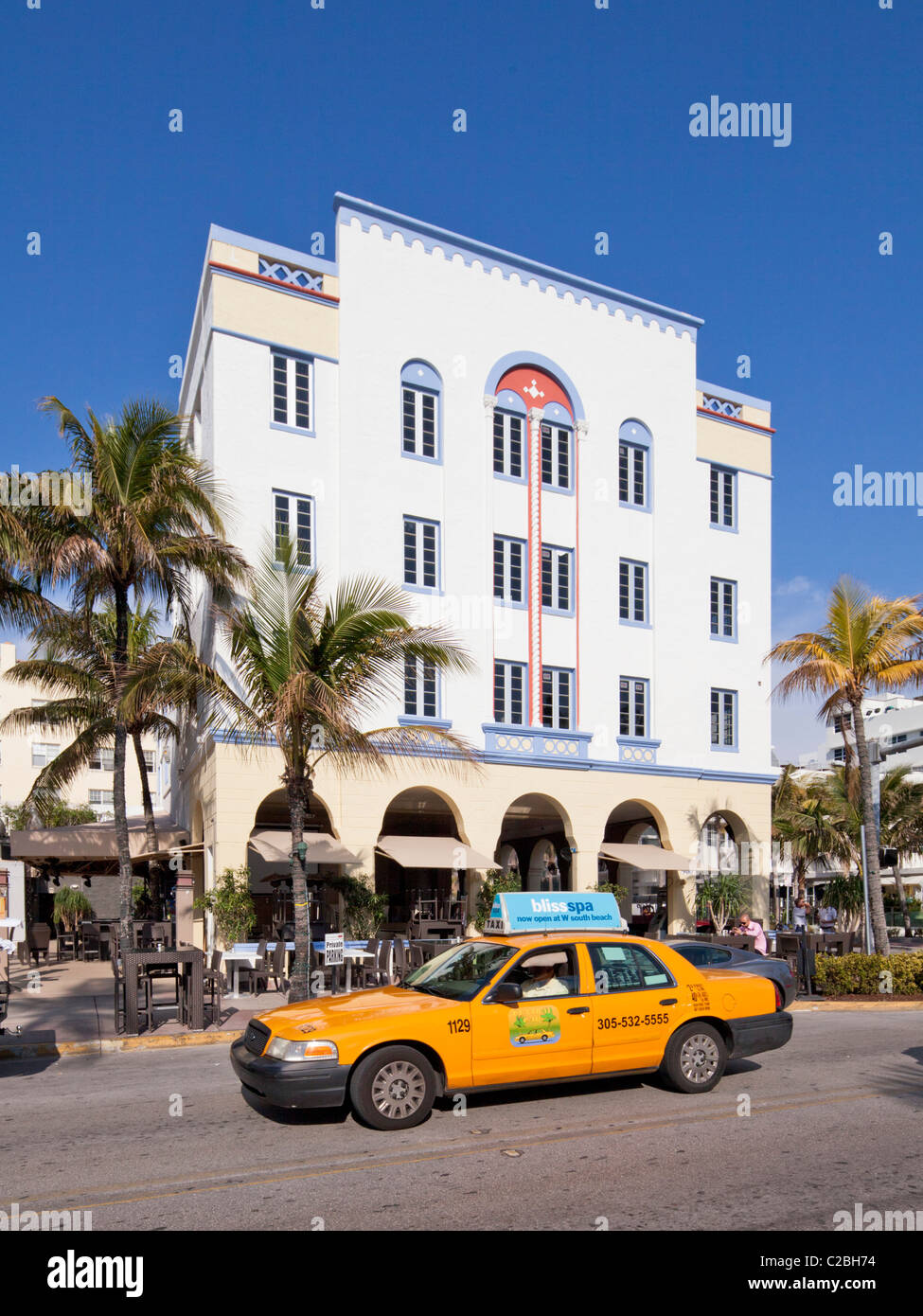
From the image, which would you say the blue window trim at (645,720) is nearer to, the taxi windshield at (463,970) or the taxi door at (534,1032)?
the taxi windshield at (463,970)

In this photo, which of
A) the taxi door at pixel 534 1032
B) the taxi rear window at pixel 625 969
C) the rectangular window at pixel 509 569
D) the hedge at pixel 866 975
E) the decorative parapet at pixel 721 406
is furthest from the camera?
the decorative parapet at pixel 721 406

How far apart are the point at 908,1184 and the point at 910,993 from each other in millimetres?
13717

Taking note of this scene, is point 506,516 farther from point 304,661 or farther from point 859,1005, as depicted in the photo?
point 859,1005

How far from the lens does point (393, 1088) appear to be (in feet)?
27.9

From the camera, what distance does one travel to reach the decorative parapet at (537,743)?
26.5 meters

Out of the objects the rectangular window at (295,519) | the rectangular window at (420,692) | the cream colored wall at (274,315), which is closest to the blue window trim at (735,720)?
the rectangular window at (420,692)

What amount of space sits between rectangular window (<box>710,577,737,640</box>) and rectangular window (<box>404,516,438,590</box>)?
9242 millimetres

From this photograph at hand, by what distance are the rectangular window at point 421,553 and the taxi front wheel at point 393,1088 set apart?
17.9 metres

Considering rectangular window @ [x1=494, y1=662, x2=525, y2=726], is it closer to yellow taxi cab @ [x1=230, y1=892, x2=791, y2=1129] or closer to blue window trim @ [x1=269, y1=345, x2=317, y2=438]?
blue window trim @ [x1=269, y1=345, x2=317, y2=438]

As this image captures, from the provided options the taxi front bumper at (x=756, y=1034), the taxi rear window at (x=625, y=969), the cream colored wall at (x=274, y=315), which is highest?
the cream colored wall at (x=274, y=315)

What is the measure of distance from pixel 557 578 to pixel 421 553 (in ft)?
13.1

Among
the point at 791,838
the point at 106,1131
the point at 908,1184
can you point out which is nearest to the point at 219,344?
the point at 106,1131
